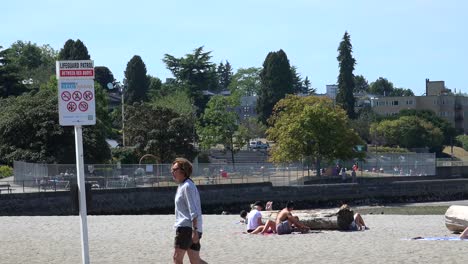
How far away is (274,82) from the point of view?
11806 centimetres

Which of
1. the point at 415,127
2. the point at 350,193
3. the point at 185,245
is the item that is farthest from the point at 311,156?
the point at 185,245

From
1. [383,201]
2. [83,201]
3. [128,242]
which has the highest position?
[83,201]

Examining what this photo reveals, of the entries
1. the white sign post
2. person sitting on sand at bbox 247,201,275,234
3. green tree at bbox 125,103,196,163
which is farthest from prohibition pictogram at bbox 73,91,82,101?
green tree at bbox 125,103,196,163

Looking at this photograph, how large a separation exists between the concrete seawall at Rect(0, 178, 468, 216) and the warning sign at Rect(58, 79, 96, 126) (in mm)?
26473

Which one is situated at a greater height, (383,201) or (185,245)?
(185,245)

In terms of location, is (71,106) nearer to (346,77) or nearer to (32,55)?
(346,77)

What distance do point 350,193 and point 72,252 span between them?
4544cm

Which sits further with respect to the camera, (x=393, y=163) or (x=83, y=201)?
(x=393, y=163)

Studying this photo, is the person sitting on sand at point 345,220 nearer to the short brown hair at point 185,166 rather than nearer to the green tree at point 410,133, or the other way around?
the short brown hair at point 185,166

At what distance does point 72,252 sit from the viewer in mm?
17203

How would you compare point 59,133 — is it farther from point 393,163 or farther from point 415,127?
point 415,127

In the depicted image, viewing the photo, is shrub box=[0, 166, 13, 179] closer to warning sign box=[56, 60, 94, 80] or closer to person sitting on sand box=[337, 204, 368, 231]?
person sitting on sand box=[337, 204, 368, 231]

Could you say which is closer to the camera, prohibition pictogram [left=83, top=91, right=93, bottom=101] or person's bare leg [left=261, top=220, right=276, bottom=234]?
prohibition pictogram [left=83, top=91, right=93, bottom=101]

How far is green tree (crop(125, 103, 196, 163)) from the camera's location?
69.2 metres
